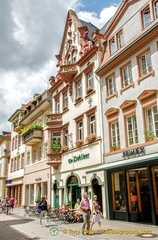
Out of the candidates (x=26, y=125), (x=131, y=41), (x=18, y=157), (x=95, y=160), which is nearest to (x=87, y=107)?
(x=95, y=160)

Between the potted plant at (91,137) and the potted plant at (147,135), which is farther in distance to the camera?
the potted plant at (91,137)

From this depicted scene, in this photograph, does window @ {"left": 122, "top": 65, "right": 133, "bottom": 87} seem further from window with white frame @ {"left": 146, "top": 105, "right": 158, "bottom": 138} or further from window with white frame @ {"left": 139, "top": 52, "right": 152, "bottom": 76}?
window with white frame @ {"left": 146, "top": 105, "right": 158, "bottom": 138}

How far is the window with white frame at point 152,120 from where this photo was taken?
13.2 m

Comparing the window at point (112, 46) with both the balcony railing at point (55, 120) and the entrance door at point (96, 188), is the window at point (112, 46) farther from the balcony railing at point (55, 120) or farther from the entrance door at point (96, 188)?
the entrance door at point (96, 188)

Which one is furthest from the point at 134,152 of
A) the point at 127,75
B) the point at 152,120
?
the point at 127,75

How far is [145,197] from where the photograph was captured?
13680mm

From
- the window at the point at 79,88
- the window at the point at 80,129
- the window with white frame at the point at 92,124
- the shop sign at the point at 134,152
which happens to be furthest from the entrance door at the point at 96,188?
the window at the point at 79,88

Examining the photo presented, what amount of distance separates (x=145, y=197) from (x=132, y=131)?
151 inches

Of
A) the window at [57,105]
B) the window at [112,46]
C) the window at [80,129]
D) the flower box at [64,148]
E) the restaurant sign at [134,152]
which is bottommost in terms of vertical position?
the restaurant sign at [134,152]

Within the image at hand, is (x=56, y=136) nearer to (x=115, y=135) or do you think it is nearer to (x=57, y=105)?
(x=57, y=105)

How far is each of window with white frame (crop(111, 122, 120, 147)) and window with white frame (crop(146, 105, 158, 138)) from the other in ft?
9.07

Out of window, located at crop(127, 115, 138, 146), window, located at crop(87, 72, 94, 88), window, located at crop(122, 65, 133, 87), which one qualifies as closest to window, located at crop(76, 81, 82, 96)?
window, located at crop(87, 72, 94, 88)

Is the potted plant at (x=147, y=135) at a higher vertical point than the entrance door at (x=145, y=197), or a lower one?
higher

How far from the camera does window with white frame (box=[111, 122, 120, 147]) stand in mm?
16070
